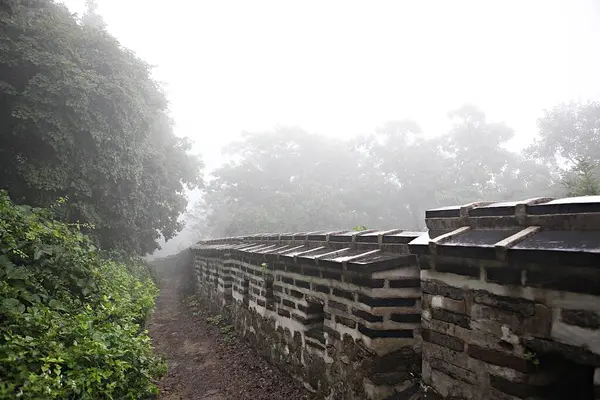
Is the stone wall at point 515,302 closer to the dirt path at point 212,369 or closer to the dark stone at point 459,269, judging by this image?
the dark stone at point 459,269

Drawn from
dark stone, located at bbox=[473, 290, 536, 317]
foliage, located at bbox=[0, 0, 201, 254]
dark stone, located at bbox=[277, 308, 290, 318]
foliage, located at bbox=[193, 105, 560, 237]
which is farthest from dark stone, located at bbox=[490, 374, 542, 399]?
foliage, located at bbox=[193, 105, 560, 237]

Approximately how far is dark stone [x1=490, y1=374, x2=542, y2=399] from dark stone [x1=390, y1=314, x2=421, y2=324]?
0.86 m

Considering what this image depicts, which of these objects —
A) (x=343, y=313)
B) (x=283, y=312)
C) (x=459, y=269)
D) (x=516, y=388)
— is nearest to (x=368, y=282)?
(x=343, y=313)

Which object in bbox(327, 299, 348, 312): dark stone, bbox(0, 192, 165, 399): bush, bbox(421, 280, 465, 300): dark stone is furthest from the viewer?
bbox(327, 299, 348, 312): dark stone

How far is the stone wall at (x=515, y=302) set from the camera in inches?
64.2

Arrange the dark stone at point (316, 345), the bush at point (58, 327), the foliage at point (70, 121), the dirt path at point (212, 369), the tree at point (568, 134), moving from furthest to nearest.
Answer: the tree at point (568, 134), the foliage at point (70, 121), the dirt path at point (212, 369), the dark stone at point (316, 345), the bush at point (58, 327)

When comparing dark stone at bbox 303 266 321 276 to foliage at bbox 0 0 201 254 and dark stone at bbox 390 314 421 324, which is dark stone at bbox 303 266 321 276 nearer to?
dark stone at bbox 390 314 421 324

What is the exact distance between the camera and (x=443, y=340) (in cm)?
229

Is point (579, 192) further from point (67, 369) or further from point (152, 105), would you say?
point (152, 105)

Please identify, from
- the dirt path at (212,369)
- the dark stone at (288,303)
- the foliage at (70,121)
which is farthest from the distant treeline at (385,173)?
the dark stone at (288,303)

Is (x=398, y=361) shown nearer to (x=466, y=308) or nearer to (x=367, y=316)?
(x=367, y=316)

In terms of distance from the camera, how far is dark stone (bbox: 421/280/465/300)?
2.21 m

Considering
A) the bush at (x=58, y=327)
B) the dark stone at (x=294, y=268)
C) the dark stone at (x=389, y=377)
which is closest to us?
the bush at (x=58, y=327)

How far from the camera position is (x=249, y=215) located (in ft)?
87.5
